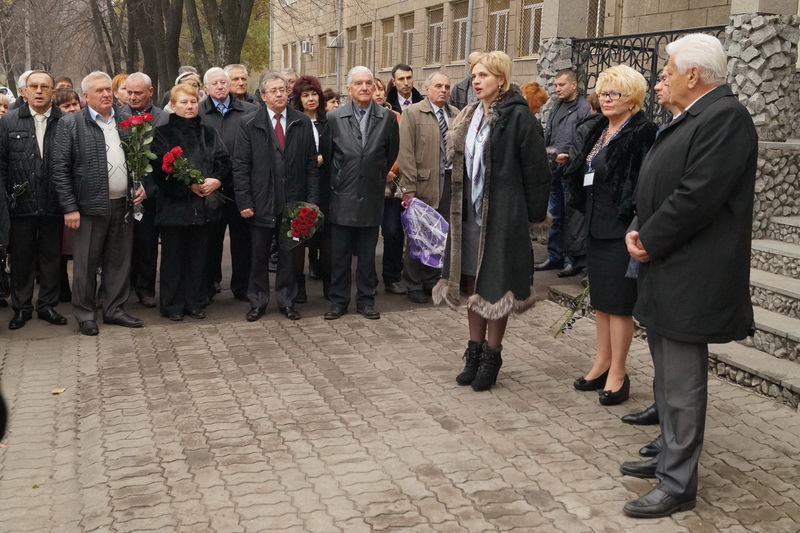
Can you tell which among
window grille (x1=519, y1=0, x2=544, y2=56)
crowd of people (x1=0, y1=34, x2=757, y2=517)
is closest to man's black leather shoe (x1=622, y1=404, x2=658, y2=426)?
crowd of people (x1=0, y1=34, x2=757, y2=517)

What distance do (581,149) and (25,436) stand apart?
3.90m

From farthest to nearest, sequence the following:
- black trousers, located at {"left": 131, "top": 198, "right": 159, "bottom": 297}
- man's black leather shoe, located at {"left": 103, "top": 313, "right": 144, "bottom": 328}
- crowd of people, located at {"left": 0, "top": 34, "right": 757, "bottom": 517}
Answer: black trousers, located at {"left": 131, "top": 198, "right": 159, "bottom": 297}, man's black leather shoe, located at {"left": 103, "top": 313, "right": 144, "bottom": 328}, crowd of people, located at {"left": 0, "top": 34, "right": 757, "bottom": 517}

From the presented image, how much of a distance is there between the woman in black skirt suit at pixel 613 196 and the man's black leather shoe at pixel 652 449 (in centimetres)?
91

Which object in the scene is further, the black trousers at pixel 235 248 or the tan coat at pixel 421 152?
the black trousers at pixel 235 248

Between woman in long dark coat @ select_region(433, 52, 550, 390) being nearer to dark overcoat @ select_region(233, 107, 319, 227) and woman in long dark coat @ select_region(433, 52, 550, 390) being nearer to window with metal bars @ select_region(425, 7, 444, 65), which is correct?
dark overcoat @ select_region(233, 107, 319, 227)

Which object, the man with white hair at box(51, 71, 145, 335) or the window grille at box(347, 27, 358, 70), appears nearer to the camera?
the man with white hair at box(51, 71, 145, 335)

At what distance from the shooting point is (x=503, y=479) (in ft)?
15.8

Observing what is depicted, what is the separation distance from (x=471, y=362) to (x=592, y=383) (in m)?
0.82

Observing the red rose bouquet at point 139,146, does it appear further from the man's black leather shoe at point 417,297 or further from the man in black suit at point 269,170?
the man's black leather shoe at point 417,297

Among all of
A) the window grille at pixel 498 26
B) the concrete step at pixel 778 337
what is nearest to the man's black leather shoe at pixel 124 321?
the concrete step at pixel 778 337

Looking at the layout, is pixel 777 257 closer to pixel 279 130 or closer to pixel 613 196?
pixel 613 196

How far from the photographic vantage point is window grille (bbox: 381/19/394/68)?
3042 centimetres

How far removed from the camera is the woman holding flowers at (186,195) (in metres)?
8.02

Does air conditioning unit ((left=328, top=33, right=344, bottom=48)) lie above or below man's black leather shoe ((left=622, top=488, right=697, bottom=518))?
above
